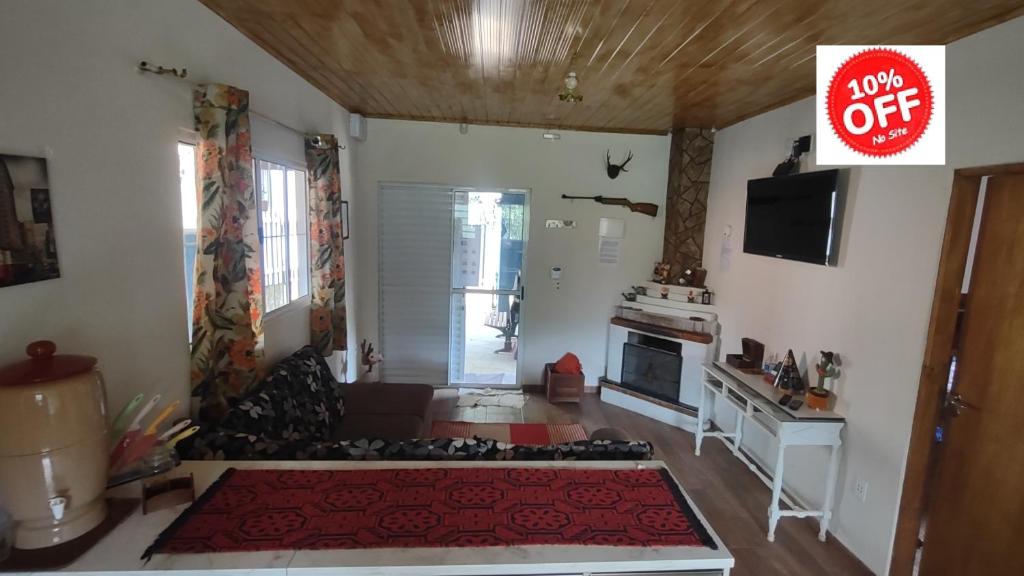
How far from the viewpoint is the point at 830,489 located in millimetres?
2461

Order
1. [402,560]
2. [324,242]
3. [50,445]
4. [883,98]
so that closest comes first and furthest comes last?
[50,445] → [402,560] → [883,98] → [324,242]

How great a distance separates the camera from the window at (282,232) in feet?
8.69

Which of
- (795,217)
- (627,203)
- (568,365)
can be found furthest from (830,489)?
(627,203)

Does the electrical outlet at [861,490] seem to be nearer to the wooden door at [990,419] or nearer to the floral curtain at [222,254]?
the wooden door at [990,419]

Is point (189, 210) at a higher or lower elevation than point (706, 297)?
higher

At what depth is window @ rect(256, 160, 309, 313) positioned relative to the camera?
104 inches

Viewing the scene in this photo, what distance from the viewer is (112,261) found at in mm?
1496

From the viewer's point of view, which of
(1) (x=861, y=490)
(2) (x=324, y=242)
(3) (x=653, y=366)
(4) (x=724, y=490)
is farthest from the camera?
(3) (x=653, y=366)

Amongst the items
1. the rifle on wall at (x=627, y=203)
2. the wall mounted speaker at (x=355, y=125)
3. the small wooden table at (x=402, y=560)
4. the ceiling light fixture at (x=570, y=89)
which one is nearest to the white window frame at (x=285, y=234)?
the wall mounted speaker at (x=355, y=125)

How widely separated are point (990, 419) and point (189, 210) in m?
3.57

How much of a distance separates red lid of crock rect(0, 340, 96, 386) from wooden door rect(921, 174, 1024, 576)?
10.4 feet

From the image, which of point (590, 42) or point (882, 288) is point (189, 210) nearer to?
point (590, 42)

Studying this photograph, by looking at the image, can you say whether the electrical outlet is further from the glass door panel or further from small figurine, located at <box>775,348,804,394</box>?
the glass door panel

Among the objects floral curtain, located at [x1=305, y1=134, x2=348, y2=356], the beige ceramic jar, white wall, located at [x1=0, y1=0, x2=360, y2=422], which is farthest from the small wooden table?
floral curtain, located at [x1=305, y1=134, x2=348, y2=356]
